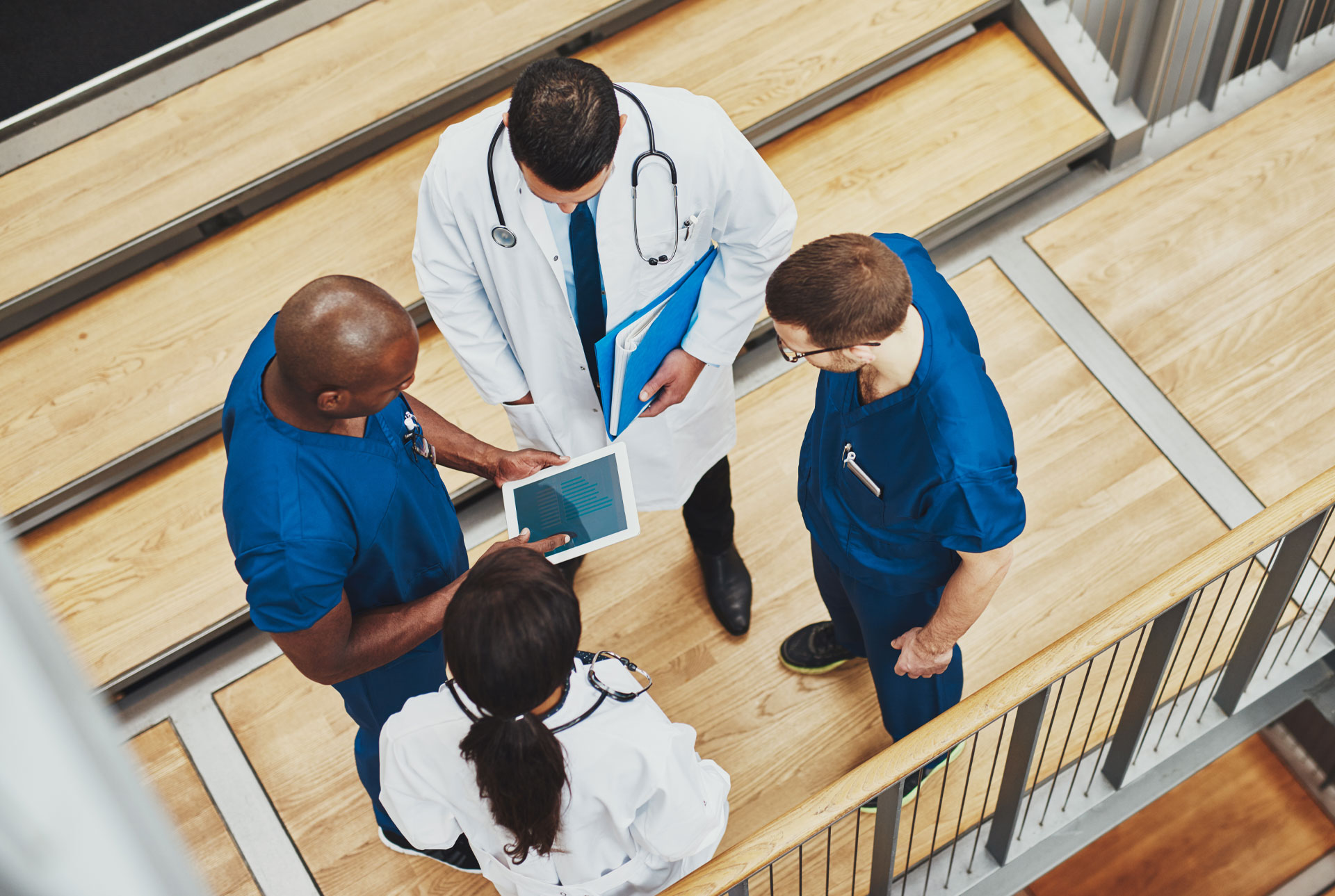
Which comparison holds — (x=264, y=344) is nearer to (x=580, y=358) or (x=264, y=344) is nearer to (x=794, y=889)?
(x=580, y=358)

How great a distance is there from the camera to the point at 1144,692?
89.9 inches

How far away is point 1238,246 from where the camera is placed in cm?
338

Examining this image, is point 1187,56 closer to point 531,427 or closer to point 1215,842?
point 531,427

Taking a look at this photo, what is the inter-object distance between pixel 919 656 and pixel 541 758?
36.2 inches

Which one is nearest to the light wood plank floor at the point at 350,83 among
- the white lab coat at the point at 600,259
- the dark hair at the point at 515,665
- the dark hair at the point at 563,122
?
the white lab coat at the point at 600,259

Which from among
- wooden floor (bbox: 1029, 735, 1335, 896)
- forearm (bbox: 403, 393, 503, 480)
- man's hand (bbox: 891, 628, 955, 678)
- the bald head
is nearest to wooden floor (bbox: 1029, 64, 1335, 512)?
man's hand (bbox: 891, 628, 955, 678)

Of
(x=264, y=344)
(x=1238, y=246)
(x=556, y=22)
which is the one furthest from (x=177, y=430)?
(x=1238, y=246)

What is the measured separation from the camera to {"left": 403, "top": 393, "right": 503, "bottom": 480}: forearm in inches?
88.6

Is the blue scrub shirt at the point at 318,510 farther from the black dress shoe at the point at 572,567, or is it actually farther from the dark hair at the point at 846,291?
the black dress shoe at the point at 572,567

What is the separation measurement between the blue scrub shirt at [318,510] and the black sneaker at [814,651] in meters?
1.15

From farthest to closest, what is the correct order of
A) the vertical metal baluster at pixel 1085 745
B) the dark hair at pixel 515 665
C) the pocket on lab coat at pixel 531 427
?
the vertical metal baluster at pixel 1085 745 → the pocket on lab coat at pixel 531 427 → the dark hair at pixel 515 665

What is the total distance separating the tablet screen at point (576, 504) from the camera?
7.07 feet

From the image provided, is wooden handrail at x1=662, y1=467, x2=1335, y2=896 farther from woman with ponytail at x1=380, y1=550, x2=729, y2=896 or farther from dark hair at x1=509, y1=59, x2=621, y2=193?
dark hair at x1=509, y1=59, x2=621, y2=193

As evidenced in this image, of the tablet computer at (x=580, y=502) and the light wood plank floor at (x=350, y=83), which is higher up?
the light wood plank floor at (x=350, y=83)
